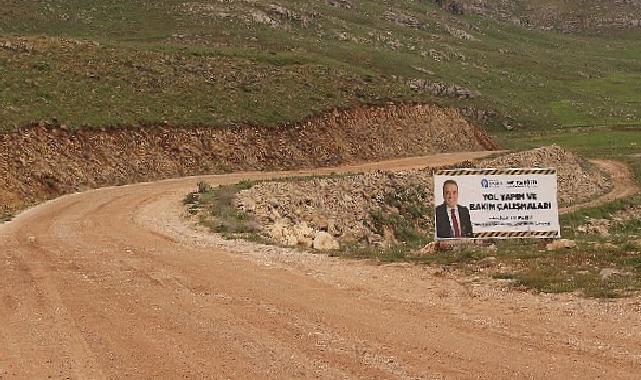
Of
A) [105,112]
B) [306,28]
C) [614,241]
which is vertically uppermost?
[306,28]

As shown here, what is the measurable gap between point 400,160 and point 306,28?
220 feet

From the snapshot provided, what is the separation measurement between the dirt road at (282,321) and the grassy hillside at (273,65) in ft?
88.1

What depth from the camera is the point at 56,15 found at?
287ft

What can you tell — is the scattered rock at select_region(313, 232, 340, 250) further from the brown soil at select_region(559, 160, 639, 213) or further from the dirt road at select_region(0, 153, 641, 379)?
the brown soil at select_region(559, 160, 639, 213)

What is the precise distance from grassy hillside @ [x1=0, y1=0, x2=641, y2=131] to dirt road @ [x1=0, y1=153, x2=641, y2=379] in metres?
26.8

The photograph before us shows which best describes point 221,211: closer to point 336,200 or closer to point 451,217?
point 336,200

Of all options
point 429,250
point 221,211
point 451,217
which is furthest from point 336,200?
point 451,217

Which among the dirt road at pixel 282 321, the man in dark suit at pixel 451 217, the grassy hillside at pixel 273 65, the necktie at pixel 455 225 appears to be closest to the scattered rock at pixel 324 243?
the dirt road at pixel 282 321

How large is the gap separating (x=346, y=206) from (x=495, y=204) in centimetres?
1618

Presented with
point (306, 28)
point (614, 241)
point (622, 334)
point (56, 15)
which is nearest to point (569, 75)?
point (306, 28)

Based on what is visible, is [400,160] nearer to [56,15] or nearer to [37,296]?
[37,296]

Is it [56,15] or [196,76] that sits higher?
[56,15]

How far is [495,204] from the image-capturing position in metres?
18.8

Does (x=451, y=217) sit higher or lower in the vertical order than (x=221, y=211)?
higher
